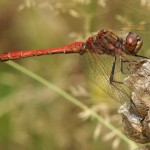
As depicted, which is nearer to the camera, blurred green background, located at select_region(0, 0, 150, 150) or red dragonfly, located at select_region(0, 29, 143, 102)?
red dragonfly, located at select_region(0, 29, 143, 102)

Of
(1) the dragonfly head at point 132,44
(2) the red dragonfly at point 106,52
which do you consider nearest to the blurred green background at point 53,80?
(2) the red dragonfly at point 106,52

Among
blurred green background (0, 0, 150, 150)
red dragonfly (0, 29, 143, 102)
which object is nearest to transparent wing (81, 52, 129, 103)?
red dragonfly (0, 29, 143, 102)

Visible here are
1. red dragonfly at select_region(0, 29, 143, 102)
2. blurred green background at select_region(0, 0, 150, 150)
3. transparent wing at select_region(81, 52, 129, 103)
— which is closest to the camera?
transparent wing at select_region(81, 52, 129, 103)

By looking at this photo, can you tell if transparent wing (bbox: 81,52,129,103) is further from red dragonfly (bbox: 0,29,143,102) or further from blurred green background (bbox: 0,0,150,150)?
blurred green background (bbox: 0,0,150,150)

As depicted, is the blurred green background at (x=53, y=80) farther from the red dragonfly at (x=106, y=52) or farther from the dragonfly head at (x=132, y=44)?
the dragonfly head at (x=132, y=44)

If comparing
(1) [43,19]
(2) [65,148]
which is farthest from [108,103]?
(1) [43,19]

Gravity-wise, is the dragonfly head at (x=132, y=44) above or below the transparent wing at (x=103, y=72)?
above
